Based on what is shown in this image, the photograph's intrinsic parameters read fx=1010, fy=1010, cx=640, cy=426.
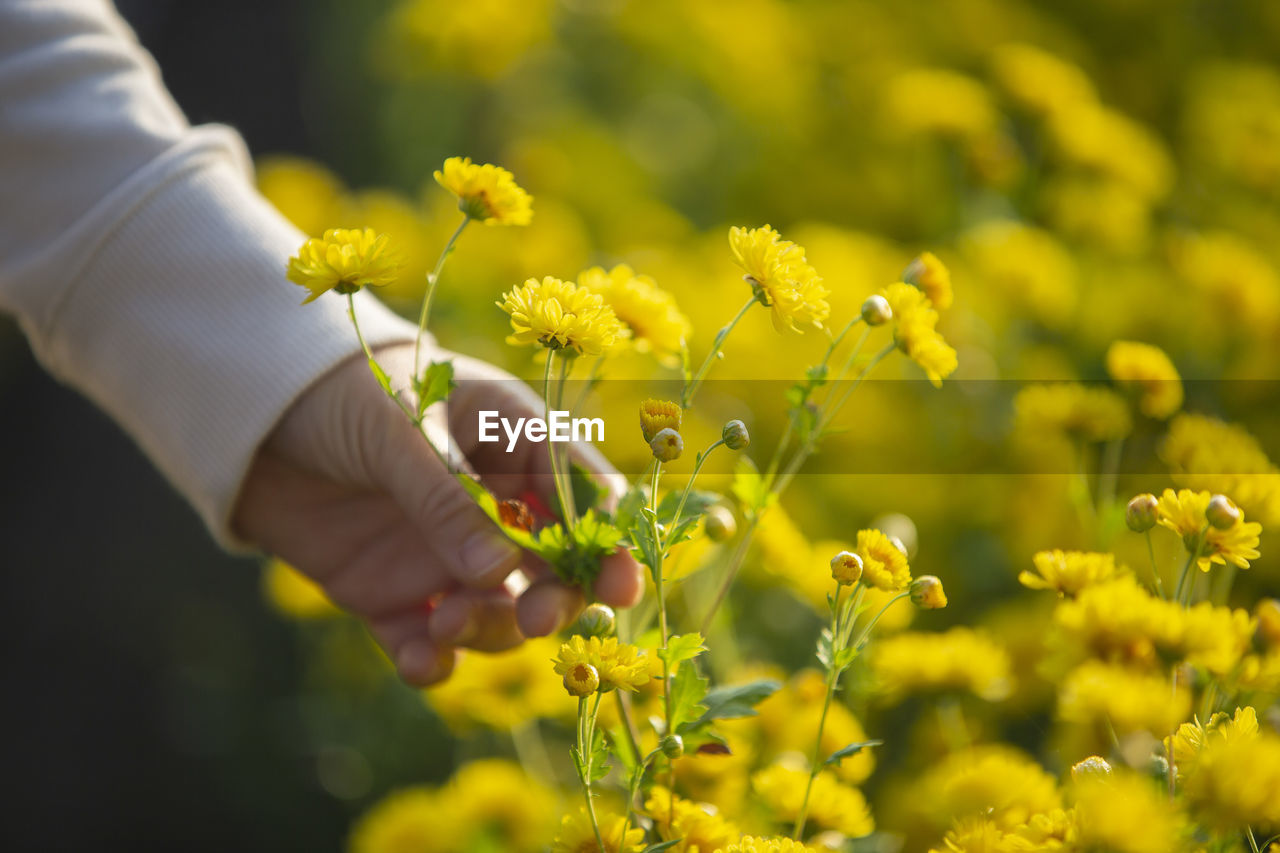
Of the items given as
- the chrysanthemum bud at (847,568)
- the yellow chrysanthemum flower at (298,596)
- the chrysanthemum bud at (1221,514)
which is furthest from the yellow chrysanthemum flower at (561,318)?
the yellow chrysanthemum flower at (298,596)

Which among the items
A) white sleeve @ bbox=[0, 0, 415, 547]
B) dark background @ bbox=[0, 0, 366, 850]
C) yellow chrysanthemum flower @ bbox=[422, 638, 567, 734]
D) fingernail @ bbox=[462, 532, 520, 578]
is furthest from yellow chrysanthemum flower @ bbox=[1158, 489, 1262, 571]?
dark background @ bbox=[0, 0, 366, 850]

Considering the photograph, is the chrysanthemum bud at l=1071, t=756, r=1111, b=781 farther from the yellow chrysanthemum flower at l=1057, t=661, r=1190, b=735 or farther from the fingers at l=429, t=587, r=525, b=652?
the fingers at l=429, t=587, r=525, b=652

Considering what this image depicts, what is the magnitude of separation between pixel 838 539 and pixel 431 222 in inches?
36.6

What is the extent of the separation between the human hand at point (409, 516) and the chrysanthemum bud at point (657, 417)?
0.52 ft

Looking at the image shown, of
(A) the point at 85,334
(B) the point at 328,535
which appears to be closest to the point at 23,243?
(A) the point at 85,334

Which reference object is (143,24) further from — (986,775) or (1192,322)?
(986,775)

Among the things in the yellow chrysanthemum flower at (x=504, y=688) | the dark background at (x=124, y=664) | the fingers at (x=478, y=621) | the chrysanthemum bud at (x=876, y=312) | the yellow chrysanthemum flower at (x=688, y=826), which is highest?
the chrysanthemum bud at (x=876, y=312)

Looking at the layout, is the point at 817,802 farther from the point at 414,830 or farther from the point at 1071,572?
the point at 414,830

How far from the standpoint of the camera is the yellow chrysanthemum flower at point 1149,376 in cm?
94

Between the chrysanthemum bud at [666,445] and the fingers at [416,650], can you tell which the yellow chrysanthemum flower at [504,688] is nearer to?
the fingers at [416,650]

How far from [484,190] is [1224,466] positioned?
2.15ft

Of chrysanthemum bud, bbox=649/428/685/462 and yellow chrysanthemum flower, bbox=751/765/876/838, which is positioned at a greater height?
chrysanthemum bud, bbox=649/428/685/462

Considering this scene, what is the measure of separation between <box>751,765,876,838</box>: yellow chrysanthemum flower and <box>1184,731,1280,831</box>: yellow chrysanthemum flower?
0.31 m

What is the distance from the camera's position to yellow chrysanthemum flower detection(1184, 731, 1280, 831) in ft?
1.68
